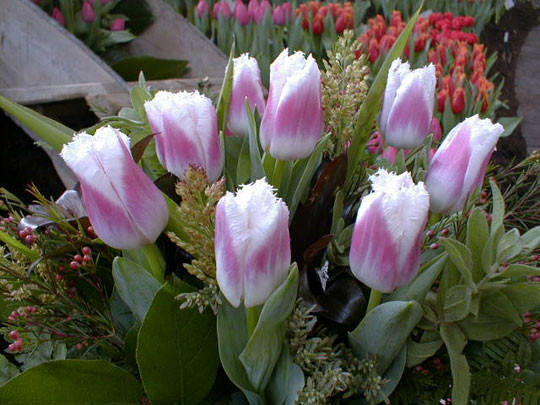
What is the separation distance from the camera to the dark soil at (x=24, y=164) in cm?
137

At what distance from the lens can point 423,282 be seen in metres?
0.43

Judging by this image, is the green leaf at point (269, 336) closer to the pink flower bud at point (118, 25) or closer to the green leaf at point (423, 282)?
the green leaf at point (423, 282)

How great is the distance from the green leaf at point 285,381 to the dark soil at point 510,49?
1.60m

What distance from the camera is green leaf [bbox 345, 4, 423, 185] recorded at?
49 centimetres

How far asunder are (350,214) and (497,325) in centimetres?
14

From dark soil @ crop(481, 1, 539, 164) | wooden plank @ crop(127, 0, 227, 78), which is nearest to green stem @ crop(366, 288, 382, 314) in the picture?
wooden plank @ crop(127, 0, 227, 78)

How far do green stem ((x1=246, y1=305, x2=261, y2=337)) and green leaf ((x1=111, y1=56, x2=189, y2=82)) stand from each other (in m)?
1.30

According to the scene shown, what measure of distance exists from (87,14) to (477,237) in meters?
1.55

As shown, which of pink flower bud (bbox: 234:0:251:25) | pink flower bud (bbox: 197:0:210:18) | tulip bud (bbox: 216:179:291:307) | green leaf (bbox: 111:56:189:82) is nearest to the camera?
tulip bud (bbox: 216:179:291:307)

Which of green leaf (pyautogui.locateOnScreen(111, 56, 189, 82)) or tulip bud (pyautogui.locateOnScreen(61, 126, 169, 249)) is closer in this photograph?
tulip bud (pyautogui.locateOnScreen(61, 126, 169, 249))

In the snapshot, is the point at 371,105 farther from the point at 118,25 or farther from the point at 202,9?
the point at 202,9

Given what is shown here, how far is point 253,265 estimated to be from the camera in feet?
1.20

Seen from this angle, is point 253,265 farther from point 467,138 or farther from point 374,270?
point 467,138

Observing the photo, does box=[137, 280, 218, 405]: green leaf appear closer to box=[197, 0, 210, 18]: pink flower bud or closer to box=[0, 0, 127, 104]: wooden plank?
box=[0, 0, 127, 104]: wooden plank
